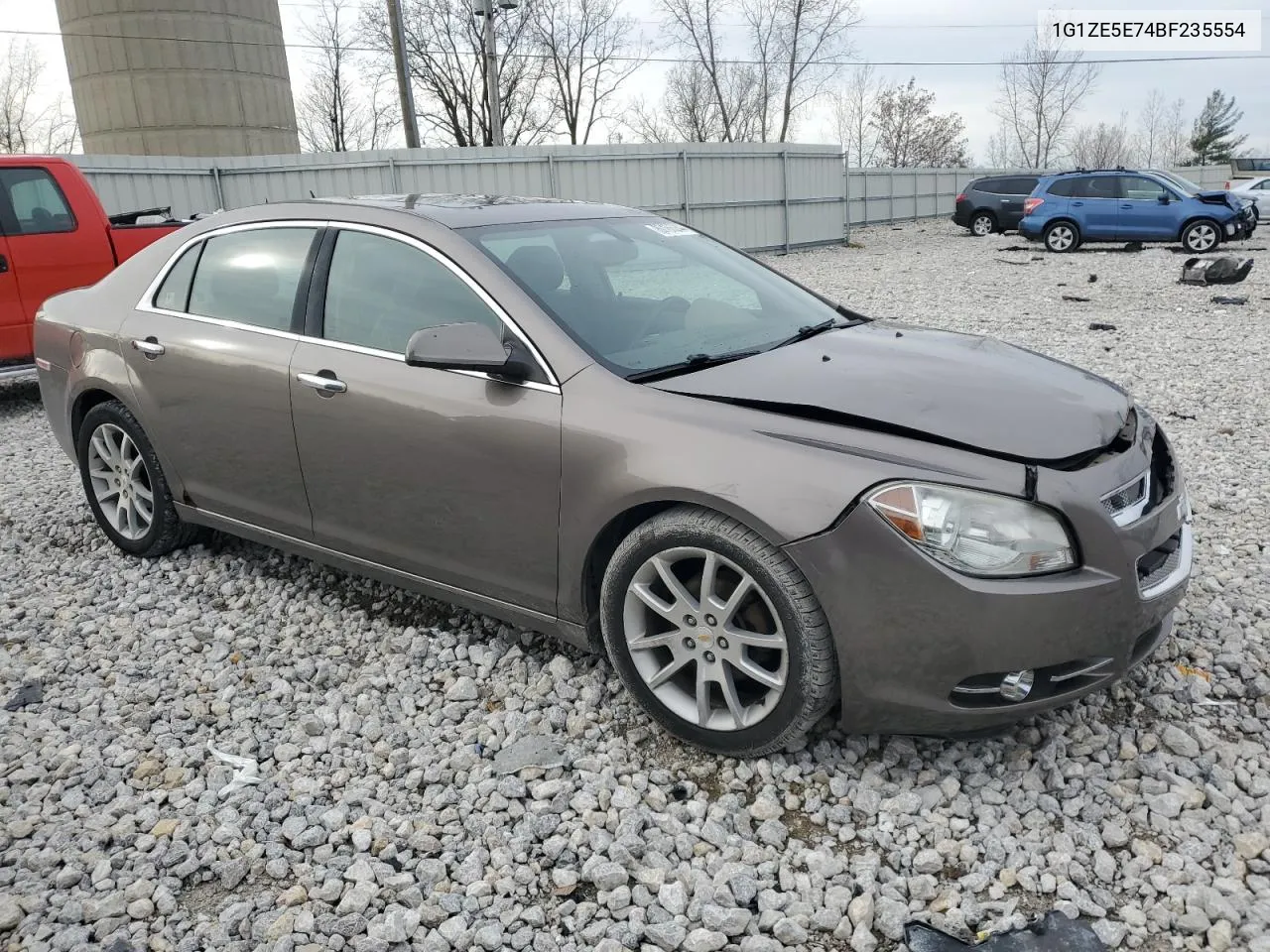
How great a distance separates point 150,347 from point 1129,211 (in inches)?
823

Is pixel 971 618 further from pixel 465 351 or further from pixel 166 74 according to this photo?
pixel 166 74

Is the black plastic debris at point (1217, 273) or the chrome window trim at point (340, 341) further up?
the chrome window trim at point (340, 341)

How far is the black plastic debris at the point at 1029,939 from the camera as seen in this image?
2.26m

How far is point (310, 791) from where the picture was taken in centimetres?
295

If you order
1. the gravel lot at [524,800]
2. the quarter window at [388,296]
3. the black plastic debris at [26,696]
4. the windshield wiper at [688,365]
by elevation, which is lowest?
the gravel lot at [524,800]

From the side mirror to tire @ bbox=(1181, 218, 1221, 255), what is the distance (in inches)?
825

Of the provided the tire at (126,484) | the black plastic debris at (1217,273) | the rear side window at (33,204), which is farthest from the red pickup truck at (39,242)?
the black plastic debris at (1217,273)

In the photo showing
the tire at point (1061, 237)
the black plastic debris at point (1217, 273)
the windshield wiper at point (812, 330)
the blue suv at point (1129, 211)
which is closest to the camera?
the windshield wiper at point (812, 330)

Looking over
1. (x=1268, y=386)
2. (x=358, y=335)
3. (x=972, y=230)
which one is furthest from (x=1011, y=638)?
(x=972, y=230)

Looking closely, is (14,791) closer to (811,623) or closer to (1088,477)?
(811,623)

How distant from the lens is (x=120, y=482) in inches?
185

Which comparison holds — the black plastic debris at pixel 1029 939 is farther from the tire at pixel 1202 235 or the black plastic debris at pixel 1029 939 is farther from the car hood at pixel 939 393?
the tire at pixel 1202 235

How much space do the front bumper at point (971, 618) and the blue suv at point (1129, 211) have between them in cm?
2052

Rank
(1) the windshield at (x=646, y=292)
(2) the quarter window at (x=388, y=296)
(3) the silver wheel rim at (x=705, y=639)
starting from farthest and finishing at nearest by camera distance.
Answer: (2) the quarter window at (x=388, y=296), (1) the windshield at (x=646, y=292), (3) the silver wheel rim at (x=705, y=639)
